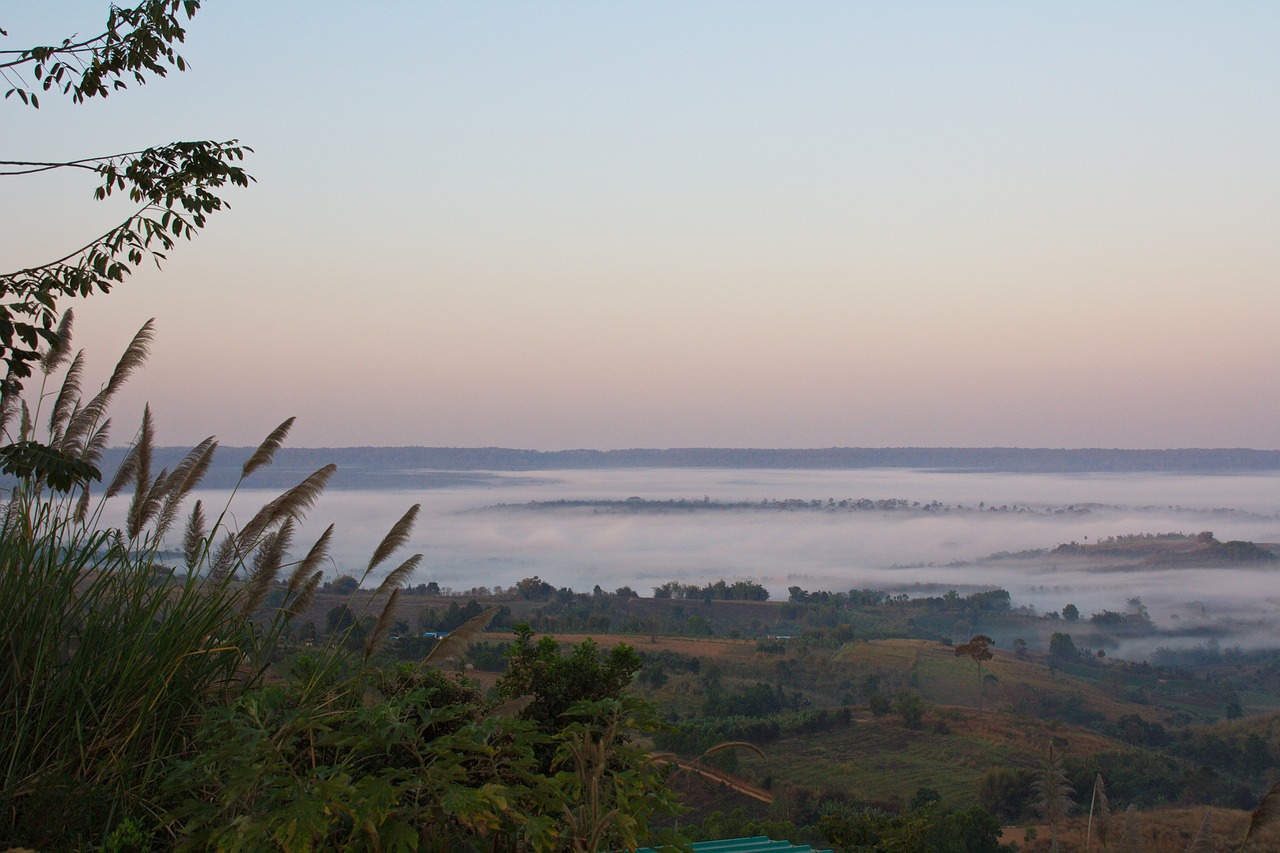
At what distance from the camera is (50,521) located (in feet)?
13.0

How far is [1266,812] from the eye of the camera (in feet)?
10.5

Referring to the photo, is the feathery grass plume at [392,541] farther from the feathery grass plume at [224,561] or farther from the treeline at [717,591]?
the treeline at [717,591]

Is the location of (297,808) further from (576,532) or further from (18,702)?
(576,532)

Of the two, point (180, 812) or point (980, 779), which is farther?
point (980, 779)

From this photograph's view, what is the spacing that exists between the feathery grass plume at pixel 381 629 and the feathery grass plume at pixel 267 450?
84cm

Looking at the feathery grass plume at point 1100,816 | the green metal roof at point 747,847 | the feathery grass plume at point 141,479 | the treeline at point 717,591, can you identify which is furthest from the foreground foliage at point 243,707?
the treeline at point 717,591

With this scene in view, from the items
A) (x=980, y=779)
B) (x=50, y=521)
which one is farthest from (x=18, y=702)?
(x=980, y=779)

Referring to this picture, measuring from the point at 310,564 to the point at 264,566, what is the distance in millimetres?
172

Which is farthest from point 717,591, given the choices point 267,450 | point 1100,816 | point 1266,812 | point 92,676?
point 92,676

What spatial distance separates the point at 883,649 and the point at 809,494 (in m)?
35.3

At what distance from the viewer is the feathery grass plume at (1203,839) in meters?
3.40

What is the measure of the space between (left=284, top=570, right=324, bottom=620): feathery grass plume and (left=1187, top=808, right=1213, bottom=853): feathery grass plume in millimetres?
3302

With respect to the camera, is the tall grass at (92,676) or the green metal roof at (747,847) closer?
the tall grass at (92,676)

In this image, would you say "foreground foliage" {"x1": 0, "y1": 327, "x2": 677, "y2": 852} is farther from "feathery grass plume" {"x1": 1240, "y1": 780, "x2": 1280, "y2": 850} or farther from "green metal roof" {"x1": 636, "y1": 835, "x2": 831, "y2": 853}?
"green metal roof" {"x1": 636, "y1": 835, "x2": 831, "y2": 853}
